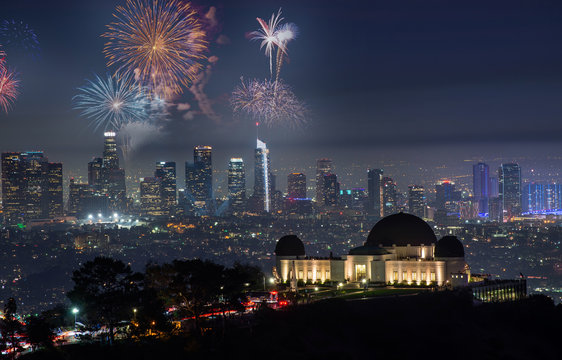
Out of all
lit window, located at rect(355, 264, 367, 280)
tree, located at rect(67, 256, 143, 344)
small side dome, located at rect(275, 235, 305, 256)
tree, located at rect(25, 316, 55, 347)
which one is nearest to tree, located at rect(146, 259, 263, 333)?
tree, located at rect(67, 256, 143, 344)

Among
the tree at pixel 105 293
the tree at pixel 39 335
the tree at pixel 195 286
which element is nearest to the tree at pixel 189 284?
the tree at pixel 195 286

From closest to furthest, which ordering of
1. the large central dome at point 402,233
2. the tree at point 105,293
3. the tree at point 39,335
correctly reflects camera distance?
the tree at point 39,335
the tree at point 105,293
the large central dome at point 402,233

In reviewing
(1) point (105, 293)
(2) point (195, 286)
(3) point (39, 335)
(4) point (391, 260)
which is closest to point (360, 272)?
(4) point (391, 260)

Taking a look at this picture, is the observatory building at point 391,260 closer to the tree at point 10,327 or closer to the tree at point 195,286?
the tree at point 195,286

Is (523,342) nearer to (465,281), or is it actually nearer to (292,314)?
(465,281)

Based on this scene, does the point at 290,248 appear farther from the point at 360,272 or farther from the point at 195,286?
the point at 195,286

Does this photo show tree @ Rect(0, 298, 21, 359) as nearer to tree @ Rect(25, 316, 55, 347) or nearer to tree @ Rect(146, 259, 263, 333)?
tree @ Rect(25, 316, 55, 347)

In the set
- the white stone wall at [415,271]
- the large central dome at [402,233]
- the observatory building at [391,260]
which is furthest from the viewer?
the large central dome at [402,233]
